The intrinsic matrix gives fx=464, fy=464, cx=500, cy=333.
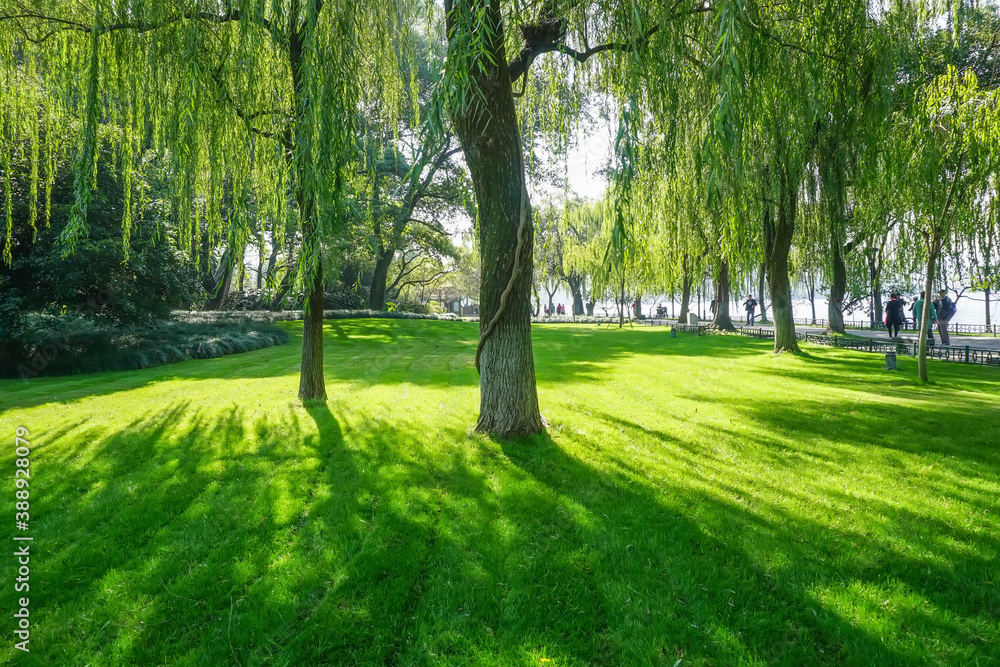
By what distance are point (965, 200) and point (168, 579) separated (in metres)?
10.1

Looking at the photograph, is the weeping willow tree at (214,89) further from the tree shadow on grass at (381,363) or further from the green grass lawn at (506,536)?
the tree shadow on grass at (381,363)

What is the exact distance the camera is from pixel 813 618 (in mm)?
2279

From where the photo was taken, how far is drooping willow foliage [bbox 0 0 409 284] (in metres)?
4.10

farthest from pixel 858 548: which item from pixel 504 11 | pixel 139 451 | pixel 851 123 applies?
pixel 139 451

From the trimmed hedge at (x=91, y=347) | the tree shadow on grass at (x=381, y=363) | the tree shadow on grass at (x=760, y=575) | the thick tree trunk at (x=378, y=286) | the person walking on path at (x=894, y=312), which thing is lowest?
the tree shadow on grass at (x=760, y=575)

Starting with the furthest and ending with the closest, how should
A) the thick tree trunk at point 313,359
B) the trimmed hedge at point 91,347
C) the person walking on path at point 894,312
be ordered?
the person walking on path at point 894,312 → the trimmed hedge at point 91,347 → the thick tree trunk at point 313,359

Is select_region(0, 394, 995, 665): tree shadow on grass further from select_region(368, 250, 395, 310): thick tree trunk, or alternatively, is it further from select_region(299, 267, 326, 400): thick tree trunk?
select_region(368, 250, 395, 310): thick tree trunk

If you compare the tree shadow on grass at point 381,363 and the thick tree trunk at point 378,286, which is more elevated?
the thick tree trunk at point 378,286

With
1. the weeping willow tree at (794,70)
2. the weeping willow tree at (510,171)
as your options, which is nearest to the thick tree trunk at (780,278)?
the weeping willow tree at (794,70)

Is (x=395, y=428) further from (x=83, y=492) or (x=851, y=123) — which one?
(x=851, y=123)

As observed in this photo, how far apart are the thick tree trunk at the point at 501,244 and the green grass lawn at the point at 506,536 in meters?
0.41

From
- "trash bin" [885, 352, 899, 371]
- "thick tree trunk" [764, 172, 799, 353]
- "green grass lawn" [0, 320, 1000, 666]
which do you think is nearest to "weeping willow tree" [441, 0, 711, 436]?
"green grass lawn" [0, 320, 1000, 666]

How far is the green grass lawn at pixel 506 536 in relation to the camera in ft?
7.11

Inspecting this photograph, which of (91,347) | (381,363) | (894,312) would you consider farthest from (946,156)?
(91,347)
